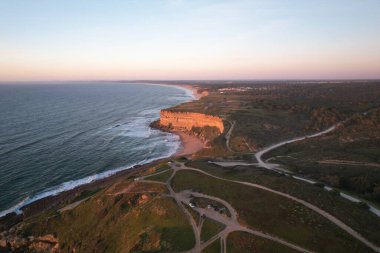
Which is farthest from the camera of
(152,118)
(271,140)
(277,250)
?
(152,118)

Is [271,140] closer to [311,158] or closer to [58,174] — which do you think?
[311,158]

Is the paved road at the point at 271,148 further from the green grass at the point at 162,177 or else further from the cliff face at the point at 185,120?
the cliff face at the point at 185,120

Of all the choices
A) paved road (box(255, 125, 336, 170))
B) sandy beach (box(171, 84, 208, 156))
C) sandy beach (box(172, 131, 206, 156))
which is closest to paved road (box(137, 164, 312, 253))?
paved road (box(255, 125, 336, 170))

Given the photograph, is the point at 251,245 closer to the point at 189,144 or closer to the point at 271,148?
the point at 271,148

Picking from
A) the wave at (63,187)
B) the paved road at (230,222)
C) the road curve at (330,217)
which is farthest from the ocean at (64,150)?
the road curve at (330,217)

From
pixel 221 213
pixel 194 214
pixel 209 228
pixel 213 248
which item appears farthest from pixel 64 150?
pixel 213 248

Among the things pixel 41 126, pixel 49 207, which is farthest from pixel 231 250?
pixel 41 126
